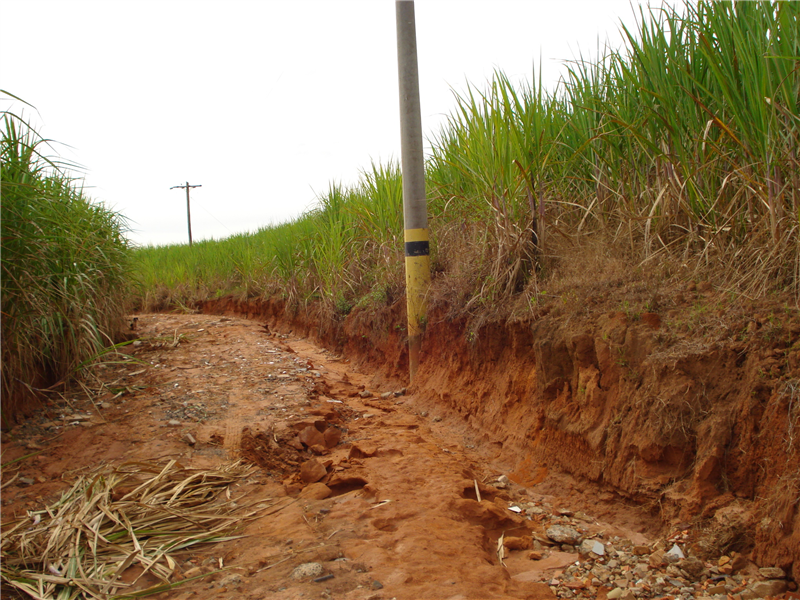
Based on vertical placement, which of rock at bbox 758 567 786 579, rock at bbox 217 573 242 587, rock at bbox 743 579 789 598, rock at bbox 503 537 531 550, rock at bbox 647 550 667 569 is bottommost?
rock at bbox 503 537 531 550

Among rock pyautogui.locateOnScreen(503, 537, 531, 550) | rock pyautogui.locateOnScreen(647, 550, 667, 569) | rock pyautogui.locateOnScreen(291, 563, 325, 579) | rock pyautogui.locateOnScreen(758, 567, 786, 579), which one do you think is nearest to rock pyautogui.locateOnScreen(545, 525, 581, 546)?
rock pyautogui.locateOnScreen(503, 537, 531, 550)

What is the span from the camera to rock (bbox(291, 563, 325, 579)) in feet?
6.93

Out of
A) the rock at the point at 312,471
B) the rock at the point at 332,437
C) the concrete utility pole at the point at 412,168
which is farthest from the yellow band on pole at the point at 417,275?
the rock at the point at 312,471

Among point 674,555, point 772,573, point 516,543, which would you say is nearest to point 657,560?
point 674,555

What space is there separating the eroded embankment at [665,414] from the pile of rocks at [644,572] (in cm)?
7

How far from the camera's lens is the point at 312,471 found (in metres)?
3.15

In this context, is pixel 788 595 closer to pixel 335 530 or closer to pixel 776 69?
pixel 335 530

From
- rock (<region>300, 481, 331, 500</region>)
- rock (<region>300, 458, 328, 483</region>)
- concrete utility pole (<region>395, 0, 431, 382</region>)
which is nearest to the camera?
rock (<region>300, 481, 331, 500</region>)

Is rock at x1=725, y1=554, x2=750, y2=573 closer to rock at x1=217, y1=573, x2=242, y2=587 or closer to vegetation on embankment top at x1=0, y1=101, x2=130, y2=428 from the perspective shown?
rock at x1=217, y1=573, x2=242, y2=587

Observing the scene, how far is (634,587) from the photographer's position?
208 centimetres

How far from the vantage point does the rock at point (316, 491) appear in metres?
2.91

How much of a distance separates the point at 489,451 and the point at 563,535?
1188 mm

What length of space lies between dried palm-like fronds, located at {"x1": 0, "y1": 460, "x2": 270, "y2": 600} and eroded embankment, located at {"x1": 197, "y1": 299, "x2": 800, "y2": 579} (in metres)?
1.75

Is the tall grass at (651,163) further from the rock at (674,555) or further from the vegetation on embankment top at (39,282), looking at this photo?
the vegetation on embankment top at (39,282)
